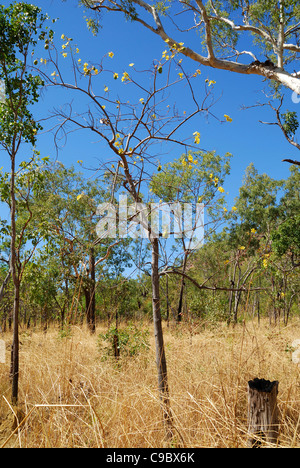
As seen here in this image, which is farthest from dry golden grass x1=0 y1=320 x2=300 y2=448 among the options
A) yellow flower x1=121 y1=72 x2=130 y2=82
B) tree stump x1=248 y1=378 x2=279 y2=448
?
yellow flower x1=121 y1=72 x2=130 y2=82

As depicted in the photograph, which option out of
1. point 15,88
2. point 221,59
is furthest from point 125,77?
point 221,59

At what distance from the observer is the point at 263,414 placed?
7.13 feet

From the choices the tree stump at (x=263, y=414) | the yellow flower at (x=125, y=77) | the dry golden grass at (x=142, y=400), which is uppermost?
the yellow flower at (x=125, y=77)

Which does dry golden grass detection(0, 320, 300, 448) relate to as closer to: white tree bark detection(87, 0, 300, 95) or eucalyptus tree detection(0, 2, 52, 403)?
eucalyptus tree detection(0, 2, 52, 403)

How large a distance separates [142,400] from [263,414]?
101 centimetres

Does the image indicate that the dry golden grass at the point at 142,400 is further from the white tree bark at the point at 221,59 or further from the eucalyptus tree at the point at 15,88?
the white tree bark at the point at 221,59

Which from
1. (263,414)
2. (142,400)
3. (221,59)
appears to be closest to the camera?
(263,414)

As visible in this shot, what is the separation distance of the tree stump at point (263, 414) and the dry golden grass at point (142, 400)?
8cm

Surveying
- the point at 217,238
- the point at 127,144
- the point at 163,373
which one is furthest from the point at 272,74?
the point at 217,238

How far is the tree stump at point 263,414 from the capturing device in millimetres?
2146

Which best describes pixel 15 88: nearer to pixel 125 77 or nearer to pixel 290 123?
pixel 125 77

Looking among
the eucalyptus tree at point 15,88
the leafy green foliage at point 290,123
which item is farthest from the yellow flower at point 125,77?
the leafy green foliage at point 290,123

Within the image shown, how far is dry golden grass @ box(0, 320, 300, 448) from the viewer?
2242 mm

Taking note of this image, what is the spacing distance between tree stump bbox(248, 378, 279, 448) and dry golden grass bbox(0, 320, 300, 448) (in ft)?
0.27
